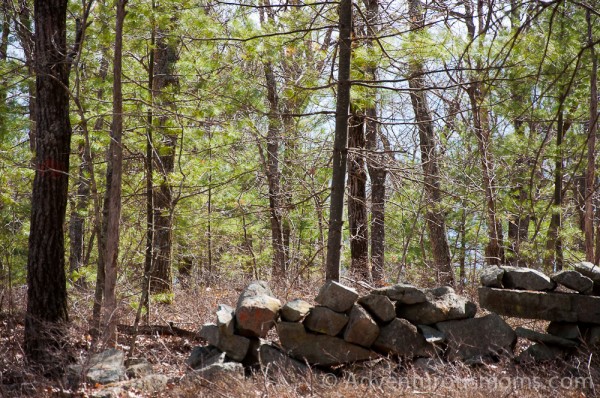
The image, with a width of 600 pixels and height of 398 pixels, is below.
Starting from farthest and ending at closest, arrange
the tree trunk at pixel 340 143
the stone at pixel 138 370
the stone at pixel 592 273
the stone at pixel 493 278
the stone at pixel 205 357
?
the tree trunk at pixel 340 143 < the stone at pixel 493 278 < the stone at pixel 592 273 < the stone at pixel 205 357 < the stone at pixel 138 370

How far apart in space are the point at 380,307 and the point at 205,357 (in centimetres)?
191

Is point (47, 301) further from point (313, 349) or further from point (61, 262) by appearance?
point (313, 349)

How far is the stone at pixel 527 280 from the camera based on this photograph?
257 inches

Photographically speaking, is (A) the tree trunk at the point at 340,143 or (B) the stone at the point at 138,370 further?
(A) the tree trunk at the point at 340,143

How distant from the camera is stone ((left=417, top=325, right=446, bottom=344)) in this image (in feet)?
20.4

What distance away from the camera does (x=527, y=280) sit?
259 inches

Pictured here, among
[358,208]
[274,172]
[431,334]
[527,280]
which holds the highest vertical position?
[274,172]

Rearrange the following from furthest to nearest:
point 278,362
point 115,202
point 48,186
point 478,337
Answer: point 115,202, point 48,186, point 478,337, point 278,362

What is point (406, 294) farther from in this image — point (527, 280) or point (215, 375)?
point (215, 375)

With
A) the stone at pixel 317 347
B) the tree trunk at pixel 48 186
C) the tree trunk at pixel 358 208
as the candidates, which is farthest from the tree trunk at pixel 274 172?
the stone at pixel 317 347

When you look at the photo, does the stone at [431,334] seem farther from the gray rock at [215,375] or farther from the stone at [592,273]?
the gray rock at [215,375]

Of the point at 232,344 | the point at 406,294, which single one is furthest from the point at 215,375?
the point at 406,294

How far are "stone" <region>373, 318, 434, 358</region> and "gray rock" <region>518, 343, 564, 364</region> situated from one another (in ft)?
3.05

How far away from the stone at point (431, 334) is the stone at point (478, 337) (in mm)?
58
